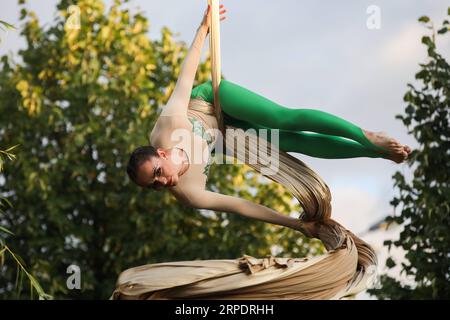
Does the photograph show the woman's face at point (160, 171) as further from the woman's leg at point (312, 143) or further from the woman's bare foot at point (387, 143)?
the woman's bare foot at point (387, 143)

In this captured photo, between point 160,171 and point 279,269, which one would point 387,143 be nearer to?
point 279,269

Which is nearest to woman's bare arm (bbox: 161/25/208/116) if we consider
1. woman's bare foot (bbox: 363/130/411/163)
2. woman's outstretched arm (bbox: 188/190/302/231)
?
woman's outstretched arm (bbox: 188/190/302/231)

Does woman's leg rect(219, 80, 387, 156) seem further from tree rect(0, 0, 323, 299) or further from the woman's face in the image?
tree rect(0, 0, 323, 299)

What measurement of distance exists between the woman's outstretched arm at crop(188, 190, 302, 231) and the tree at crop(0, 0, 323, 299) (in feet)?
17.5

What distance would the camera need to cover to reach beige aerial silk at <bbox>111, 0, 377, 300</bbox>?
454 cm

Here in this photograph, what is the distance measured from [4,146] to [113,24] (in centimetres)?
189

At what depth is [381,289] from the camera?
825 cm

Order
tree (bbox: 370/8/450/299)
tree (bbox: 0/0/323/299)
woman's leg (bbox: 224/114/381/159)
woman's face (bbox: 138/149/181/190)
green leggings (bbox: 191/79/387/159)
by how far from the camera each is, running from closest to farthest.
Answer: woman's face (bbox: 138/149/181/190)
green leggings (bbox: 191/79/387/159)
woman's leg (bbox: 224/114/381/159)
tree (bbox: 370/8/450/299)
tree (bbox: 0/0/323/299)

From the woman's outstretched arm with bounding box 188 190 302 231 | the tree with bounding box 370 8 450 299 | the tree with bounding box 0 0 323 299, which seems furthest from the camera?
the tree with bounding box 0 0 323 299

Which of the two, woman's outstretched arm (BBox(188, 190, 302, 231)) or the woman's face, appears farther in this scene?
woman's outstretched arm (BBox(188, 190, 302, 231))
